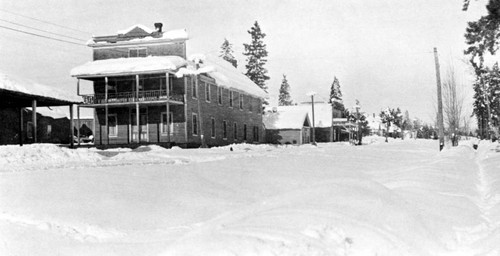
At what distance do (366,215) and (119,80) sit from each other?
34200 millimetres

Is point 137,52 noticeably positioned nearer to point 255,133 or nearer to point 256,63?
point 255,133

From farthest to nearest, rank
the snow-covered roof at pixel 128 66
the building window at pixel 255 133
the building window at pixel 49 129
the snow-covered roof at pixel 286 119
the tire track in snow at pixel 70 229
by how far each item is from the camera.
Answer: the snow-covered roof at pixel 286 119, the building window at pixel 49 129, the building window at pixel 255 133, the snow-covered roof at pixel 128 66, the tire track in snow at pixel 70 229

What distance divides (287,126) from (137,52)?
28.5m

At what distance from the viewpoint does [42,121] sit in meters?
52.8

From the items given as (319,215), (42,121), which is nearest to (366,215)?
(319,215)

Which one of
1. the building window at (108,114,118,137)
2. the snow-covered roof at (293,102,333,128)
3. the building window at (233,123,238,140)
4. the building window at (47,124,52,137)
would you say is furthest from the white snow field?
the snow-covered roof at (293,102,333,128)

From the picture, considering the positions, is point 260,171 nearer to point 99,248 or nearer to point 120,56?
point 99,248

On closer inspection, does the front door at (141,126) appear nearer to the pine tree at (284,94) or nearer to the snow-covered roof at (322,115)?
the snow-covered roof at (322,115)

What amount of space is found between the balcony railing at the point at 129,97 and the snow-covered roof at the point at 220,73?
189 centimetres

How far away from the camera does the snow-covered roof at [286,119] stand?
216ft

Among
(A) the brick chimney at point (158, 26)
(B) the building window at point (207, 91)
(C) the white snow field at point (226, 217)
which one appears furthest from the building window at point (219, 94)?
(C) the white snow field at point (226, 217)

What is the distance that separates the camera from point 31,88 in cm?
2767

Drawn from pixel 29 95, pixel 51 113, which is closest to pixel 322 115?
pixel 51 113

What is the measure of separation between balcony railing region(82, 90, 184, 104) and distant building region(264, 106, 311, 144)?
28695 mm
